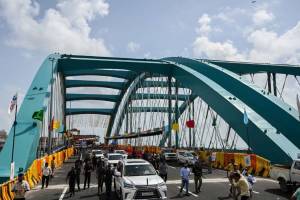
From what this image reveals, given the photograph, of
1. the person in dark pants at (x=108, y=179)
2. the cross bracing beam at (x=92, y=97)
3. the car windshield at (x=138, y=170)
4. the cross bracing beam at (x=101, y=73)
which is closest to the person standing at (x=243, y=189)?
the car windshield at (x=138, y=170)

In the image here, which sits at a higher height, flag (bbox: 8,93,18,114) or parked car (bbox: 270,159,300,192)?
flag (bbox: 8,93,18,114)

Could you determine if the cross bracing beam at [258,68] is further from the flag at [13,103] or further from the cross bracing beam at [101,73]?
the flag at [13,103]

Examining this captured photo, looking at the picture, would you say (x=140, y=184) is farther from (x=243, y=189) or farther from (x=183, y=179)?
(x=183, y=179)

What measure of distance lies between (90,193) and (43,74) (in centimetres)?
→ 2595

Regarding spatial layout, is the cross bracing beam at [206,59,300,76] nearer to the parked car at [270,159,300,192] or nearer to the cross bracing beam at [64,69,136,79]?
the cross bracing beam at [64,69,136,79]

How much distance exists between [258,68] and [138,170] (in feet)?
142

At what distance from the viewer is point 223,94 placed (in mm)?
33375

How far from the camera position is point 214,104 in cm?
3462

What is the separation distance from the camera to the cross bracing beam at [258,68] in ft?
173

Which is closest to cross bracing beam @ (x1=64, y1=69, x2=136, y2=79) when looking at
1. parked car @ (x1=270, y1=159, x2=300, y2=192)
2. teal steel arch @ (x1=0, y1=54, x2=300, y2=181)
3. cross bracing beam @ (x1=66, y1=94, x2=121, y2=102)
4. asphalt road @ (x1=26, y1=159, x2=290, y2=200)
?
teal steel arch @ (x1=0, y1=54, x2=300, y2=181)

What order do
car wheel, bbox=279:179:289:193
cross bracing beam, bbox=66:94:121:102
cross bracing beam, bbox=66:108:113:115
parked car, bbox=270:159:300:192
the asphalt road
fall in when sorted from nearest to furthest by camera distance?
the asphalt road
parked car, bbox=270:159:300:192
car wheel, bbox=279:179:289:193
cross bracing beam, bbox=66:94:121:102
cross bracing beam, bbox=66:108:113:115

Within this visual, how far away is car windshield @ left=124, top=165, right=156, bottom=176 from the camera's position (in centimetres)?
1406

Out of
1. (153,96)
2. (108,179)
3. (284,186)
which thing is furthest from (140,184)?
(153,96)

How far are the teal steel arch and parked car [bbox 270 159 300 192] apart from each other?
753cm
